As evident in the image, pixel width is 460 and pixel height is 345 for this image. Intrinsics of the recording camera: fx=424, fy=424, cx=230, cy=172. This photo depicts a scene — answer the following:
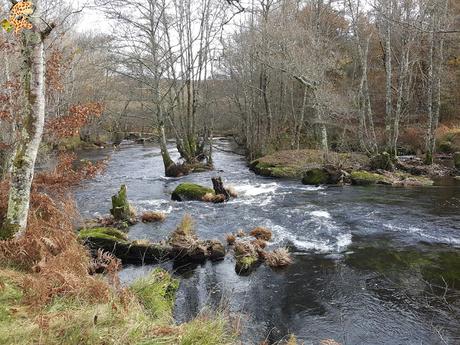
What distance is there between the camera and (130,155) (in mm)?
33125

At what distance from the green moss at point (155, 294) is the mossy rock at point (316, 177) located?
508 inches

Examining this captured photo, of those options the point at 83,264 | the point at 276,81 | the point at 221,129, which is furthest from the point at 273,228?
the point at 221,129

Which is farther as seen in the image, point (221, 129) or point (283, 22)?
point (221, 129)

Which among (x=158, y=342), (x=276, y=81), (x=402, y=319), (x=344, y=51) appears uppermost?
(x=344, y=51)

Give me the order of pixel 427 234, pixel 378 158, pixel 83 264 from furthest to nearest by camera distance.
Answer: pixel 378 158, pixel 427 234, pixel 83 264

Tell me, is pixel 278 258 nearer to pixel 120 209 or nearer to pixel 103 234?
pixel 103 234

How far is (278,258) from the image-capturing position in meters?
9.66

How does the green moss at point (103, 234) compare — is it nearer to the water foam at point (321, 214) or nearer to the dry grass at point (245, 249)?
the dry grass at point (245, 249)


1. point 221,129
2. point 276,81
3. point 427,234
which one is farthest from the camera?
point 221,129

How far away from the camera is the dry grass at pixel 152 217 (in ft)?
43.5

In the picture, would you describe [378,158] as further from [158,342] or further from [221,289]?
[158,342]

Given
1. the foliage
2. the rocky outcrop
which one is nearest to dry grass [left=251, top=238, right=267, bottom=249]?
the foliage

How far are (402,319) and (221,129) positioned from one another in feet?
139

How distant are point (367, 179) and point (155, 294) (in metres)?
14.6
